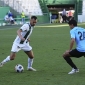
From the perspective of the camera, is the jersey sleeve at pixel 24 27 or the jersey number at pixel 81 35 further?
the jersey sleeve at pixel 24 27

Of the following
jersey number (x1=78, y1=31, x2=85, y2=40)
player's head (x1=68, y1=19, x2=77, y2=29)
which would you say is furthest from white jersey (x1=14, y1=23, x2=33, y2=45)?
jersey number (x1=78, y1=31, x2=85, y2=40)

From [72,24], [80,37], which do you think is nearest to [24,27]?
[72,24]

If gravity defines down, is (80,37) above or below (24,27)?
below

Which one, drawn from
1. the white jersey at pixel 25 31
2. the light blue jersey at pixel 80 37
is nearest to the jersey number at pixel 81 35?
the light blue jersey at pixel 80 37

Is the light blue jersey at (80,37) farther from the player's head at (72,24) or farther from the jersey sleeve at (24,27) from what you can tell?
the jersey sleeve at (24,27)

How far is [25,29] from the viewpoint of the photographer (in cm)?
1099

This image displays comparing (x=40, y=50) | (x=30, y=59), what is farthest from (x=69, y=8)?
(x=30, y=59)

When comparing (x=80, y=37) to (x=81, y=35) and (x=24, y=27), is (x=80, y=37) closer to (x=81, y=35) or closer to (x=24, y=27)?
(x=81, y=35)

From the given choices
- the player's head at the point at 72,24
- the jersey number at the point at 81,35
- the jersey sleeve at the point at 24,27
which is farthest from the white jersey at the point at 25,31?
the jersey number at the point at 81,35

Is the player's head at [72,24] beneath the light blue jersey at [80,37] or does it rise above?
above

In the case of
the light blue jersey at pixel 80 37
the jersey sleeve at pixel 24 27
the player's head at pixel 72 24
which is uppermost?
the player's head at pixel 72 24

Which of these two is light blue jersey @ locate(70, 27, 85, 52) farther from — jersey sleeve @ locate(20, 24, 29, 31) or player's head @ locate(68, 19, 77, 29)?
jersey sleeve @ locate(20, 24, 29, 31)

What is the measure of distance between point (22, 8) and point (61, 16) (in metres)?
6.28

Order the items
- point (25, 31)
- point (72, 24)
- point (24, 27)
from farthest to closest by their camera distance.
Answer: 1. point (25, 31)
2. point (24, 27)
3. point (72, 24)
